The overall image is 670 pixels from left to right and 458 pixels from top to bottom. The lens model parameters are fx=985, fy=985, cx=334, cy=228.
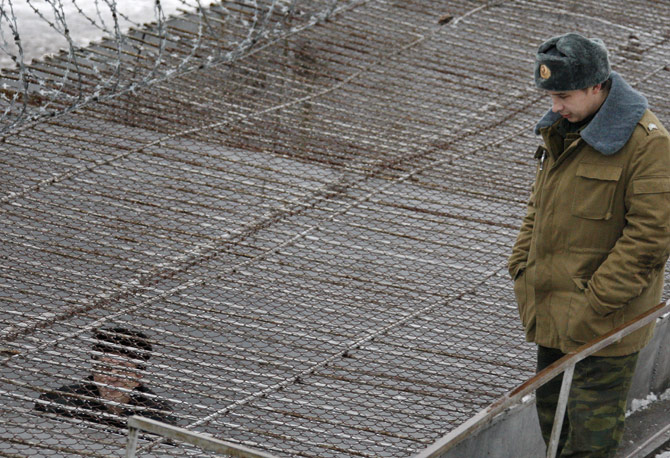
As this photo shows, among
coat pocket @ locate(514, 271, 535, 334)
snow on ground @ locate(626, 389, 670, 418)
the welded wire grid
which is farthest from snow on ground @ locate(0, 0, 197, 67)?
coat pocket @ locate(514, 271, 535, 334)

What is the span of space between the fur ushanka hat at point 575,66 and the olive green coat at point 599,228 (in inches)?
3.3

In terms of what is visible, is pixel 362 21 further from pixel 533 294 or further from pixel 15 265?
pixel 533 294

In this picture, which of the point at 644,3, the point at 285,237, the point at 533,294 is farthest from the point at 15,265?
the point at 644,3

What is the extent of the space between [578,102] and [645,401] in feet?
6.02

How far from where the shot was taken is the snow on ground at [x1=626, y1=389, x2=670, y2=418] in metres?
3.95

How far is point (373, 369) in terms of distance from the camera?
400cm

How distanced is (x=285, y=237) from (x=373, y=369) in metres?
1.19

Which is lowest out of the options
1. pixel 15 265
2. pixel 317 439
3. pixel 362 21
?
pixel 317 439

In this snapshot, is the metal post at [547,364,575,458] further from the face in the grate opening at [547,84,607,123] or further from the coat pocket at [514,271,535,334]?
the face in the grate opening at [547,84,607,123]

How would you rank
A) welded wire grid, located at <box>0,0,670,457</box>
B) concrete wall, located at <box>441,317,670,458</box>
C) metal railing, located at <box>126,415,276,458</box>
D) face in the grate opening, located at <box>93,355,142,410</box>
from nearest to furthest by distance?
1. metal railing, located at <box>126,415,276,458</box>
2. concrete wall, located at <box>441,317,670,458</box>
3. face in the grate opening, located at <box>93,355,142,410</box>
4. welded wire grid, located at <box>0,0,670,457</box>

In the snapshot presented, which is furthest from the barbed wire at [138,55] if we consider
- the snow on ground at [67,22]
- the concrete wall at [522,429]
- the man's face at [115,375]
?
the snow on ground at [67,22]

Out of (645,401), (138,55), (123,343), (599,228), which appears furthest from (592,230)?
(138,55)

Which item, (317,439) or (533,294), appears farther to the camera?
(317,439)

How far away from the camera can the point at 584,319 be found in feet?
9.01
